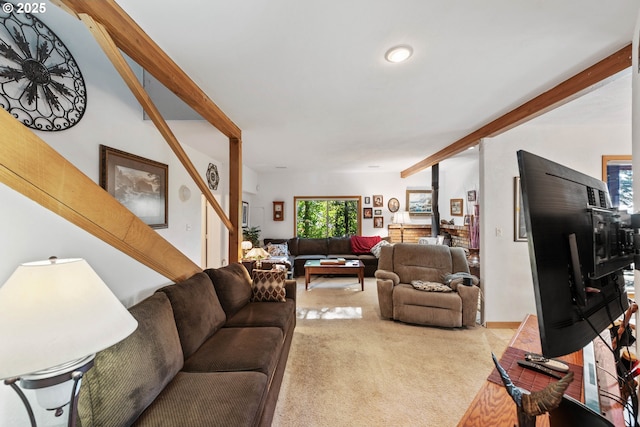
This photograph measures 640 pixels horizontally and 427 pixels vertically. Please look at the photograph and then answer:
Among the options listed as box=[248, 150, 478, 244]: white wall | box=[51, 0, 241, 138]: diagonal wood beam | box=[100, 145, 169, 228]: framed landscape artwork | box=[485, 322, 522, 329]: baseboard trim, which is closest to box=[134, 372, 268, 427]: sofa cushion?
box=[100, 145, 169, 228]: framed landscape artwork

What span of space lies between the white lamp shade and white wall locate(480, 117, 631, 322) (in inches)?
143

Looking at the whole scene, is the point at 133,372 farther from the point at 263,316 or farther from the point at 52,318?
the point at 263,316

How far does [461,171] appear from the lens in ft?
19.6

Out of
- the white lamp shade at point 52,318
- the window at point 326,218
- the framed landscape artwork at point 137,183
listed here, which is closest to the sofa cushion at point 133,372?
the white lamp shade at point 52,318

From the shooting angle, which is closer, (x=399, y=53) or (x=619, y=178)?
(x=399, y=53)

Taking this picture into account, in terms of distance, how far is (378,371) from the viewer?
2.24 m

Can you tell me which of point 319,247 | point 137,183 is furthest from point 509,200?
point 137,183

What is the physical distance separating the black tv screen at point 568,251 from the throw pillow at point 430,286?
2.49 meters

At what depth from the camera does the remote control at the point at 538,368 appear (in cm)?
122

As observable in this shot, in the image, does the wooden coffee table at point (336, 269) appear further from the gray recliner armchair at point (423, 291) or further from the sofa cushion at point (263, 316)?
the sofa cushion at point (263, 316)

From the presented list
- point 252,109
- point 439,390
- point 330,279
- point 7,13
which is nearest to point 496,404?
point 439,390

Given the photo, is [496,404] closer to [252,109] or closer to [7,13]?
[252,109]

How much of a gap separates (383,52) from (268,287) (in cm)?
237

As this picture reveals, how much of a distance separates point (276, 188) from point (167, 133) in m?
4.95
